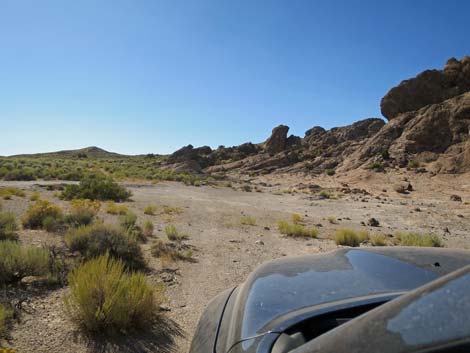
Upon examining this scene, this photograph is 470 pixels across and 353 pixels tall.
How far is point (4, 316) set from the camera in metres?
3.27

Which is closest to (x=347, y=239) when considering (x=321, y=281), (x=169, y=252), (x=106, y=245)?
(x=169, y=252)

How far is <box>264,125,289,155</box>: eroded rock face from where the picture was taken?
60250 millimetres

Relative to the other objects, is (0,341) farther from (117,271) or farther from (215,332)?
(215,332)

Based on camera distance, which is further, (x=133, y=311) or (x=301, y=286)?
(x=133, y=311)

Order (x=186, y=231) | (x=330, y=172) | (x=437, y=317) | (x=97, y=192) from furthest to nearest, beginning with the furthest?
(x=330, y=172) < (x=97, y=192) < (x=186, y=231) < (x=437, y=317)

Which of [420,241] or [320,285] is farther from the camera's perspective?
[420,241]

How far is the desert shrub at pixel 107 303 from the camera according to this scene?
3306 mm

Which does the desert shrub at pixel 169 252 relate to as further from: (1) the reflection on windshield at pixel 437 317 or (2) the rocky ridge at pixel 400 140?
(2) the rocky ridge at pixel 400 140

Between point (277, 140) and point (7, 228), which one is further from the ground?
point (277, 140)

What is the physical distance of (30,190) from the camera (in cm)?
1692

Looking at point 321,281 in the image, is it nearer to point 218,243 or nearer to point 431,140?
point 218,243

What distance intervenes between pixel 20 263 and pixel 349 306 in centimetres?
496

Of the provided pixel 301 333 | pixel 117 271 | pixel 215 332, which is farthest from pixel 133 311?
pixel 301 333

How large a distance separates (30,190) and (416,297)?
65.4ft
